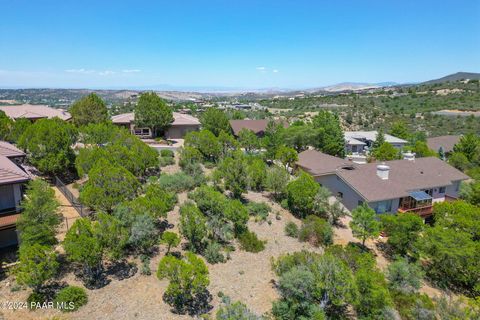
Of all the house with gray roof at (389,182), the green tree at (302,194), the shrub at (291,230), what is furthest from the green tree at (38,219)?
the house with gray roof at (389,182)

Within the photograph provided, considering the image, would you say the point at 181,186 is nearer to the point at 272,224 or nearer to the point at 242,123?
the point at 272,224

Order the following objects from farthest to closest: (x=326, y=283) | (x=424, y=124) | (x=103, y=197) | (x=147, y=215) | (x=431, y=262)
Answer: (x=424, y=124) < (x=431, y=262) < (x=103, y=197) < (x=147, y=215) < (x=326, y=283)

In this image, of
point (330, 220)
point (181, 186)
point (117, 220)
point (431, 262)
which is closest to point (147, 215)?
point (117, 220)

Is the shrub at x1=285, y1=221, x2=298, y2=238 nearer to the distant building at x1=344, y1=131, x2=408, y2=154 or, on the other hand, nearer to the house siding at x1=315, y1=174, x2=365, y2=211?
the house siding at x1=315, y1=174, x2=365, y2=211

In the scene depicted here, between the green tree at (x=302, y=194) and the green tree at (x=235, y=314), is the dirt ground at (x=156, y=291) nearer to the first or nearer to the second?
the green tree at (x=235, y=314)

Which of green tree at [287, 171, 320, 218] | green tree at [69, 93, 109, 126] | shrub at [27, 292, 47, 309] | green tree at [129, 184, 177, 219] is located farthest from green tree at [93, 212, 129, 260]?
green tree at [69, 93, 109, 126]

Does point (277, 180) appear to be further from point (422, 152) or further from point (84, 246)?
point (422, 152)
